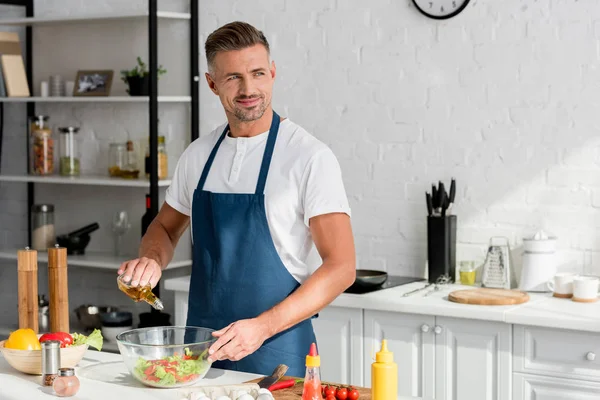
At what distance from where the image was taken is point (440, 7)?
4477 mm

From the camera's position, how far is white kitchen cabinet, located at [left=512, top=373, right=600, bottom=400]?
364 cm

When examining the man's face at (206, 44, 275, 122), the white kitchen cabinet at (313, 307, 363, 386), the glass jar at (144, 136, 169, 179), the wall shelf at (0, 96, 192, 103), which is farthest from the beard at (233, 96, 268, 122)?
the glass jar at (144, 136, 169, 179)

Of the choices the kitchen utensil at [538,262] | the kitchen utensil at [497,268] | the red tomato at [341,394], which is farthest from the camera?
the kitchen utensil at [497,268]

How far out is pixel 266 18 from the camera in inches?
196

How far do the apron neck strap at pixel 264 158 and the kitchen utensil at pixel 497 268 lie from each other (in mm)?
1562

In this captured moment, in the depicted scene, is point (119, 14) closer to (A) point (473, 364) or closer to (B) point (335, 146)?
(B) point (335, 146)

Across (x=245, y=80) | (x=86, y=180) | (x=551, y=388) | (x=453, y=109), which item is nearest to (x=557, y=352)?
(x=551, y=388)

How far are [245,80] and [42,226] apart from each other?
288 cm

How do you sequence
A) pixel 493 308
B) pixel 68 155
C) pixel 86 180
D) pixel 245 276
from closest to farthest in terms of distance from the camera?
1. pixel 245 276
2. pixel 493 308
3. pixel 86 180
4. pixel 68 155

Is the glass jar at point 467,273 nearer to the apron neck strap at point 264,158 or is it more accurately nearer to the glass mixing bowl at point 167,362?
the apron neck strap at point 264,158

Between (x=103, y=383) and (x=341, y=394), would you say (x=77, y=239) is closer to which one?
(x=103, y=383)

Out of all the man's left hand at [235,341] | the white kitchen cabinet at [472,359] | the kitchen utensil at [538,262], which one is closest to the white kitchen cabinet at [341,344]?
the white kitchen cabinet at [472,359]

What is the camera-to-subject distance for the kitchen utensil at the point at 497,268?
4.28 metres

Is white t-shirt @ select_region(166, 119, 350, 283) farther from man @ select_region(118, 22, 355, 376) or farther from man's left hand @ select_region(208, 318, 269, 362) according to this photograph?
man's left hand @ select_region(208, 318, 269, 362)
